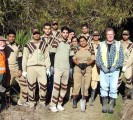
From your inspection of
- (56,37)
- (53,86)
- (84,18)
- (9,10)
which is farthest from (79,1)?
(53,86)

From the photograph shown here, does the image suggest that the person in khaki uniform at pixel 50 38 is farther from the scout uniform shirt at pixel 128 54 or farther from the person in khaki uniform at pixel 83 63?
the scout uniform shirt at pixel 128 54

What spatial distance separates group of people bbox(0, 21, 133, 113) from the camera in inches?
354

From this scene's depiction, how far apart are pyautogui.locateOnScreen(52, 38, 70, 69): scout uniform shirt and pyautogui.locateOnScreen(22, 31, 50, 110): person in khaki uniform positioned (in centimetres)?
21

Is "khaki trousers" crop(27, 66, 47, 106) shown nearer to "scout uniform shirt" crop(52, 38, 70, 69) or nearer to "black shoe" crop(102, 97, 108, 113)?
"scout uniform shirt" crop(52, 38, 70, 69)

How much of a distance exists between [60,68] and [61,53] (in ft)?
1.16

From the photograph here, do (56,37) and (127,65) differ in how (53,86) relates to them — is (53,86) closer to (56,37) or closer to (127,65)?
(56,37)

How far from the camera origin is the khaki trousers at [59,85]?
29.8ft

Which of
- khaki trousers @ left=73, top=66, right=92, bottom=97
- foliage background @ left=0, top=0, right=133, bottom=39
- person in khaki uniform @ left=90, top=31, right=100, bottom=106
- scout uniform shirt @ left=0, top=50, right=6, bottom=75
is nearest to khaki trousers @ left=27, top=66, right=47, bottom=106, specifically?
scout uniform shirt @ left=0, top=50, right=6, bottom=75

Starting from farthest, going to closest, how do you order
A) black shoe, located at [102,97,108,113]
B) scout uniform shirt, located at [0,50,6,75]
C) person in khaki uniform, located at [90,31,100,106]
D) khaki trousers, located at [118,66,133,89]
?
khaki trousers, located at [118,66,133,89], person in khaki uniform, located at [90,31,100,106], black shoe, located at [102,97,108,113], scout uniform shirt, located at [0,50,6,75]

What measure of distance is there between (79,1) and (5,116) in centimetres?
665

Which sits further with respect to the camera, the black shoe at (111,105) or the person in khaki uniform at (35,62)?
the black shoe at (111,105)

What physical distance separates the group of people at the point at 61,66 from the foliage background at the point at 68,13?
3681 millimetres

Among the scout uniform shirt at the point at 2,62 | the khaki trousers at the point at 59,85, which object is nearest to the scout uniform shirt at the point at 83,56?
the khaki trousers at the point at 59,85

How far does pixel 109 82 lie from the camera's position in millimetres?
9203
